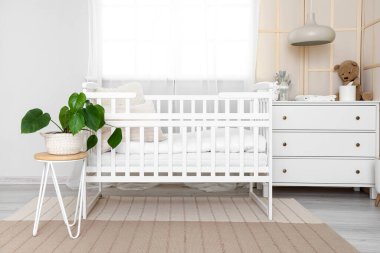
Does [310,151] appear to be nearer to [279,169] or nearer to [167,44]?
[279,169]

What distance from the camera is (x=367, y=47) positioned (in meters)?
3.37

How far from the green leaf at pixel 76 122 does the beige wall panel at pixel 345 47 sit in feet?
7.81

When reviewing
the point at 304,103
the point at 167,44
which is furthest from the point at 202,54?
the point at 304,103

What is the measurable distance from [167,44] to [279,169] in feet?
4.52

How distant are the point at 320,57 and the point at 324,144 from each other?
0.87m

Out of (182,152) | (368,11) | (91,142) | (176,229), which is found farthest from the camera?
(368,11)

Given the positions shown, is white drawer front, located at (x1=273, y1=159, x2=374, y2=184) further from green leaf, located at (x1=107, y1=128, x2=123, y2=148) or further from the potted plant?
the potted plant

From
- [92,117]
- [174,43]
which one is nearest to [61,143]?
[92,117]

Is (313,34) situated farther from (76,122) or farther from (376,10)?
(76,122)

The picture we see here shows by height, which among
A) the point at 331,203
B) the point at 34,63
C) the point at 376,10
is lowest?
the point at 331,203

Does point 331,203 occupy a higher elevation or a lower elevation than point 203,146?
lower

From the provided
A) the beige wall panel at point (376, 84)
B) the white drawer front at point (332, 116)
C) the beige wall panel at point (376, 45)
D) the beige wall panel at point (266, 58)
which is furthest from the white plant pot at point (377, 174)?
→ the beige wall panel at point (266, 58)

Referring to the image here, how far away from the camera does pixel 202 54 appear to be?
345 centimetres

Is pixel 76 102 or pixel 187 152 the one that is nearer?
pixel 76 102
